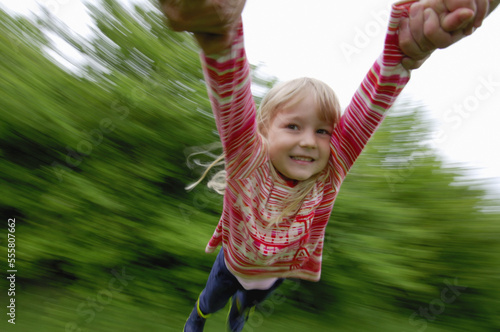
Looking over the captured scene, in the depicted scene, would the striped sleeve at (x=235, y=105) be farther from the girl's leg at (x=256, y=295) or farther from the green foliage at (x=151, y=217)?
the green foliage at (x=151, y=217)

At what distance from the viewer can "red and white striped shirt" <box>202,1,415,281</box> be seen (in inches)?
23.8

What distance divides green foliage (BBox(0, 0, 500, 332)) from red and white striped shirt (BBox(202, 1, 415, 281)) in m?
0.62

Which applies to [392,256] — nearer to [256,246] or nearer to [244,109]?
[256,246]

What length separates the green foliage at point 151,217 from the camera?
1.42m

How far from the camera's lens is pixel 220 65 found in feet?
1.82

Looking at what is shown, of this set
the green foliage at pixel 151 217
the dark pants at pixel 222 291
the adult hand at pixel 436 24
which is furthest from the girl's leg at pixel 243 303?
the adult hand at pixel 436 24

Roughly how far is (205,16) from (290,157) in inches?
15.2

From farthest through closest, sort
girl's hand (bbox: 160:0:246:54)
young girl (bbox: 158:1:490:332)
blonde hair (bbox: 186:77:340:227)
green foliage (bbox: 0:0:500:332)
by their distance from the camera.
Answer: green foliage (bbox: 0:0:500:332), blonde hair (bbox: 186:77:340:227), young girl (bbox: 158:1:490:332), girl's hand (bbox: 160:0:246:54)

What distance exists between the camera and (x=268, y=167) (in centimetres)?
78

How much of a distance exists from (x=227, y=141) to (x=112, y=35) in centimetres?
167

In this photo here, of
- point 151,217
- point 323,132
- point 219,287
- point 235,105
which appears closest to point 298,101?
point 323,132

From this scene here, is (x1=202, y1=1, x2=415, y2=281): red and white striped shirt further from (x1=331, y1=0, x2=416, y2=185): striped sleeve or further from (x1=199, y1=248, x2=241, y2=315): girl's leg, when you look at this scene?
(x1=199, y1=248, x2=241, y2=315): girl's leg

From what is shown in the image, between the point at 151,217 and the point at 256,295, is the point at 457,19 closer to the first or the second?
the point at 256,295

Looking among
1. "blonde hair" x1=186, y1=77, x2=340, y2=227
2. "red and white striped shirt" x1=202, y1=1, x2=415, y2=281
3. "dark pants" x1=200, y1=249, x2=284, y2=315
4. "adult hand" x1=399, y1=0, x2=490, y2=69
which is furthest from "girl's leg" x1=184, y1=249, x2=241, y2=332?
"adult hand" x1=399, y1=0, x2=490, y2=69
